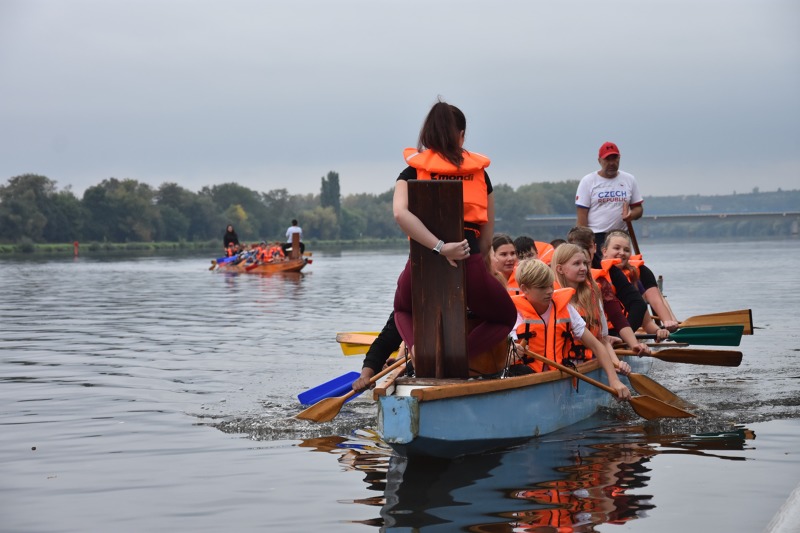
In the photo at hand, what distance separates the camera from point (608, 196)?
11984 mm

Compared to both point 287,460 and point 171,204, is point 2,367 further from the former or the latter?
point 171,204

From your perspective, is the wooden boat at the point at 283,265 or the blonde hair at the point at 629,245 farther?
the wooden boat at the point at 283,265

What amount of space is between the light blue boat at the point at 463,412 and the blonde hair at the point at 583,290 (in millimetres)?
1241

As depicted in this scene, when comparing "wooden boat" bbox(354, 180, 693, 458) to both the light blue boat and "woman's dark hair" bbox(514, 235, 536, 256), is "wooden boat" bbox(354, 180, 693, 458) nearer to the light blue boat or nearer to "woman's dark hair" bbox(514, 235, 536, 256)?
the light blue boat

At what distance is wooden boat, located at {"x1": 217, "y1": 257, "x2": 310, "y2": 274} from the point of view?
138 ft

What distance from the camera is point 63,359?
13.4 m

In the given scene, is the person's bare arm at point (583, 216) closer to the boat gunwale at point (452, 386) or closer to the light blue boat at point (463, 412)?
the light blue boat at point (463, 412)

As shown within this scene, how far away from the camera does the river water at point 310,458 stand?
572cm

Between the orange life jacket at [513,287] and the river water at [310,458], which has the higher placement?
the orange life jacket at [513,287]

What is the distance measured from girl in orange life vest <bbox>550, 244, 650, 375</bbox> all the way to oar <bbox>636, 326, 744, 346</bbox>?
6.90 feet

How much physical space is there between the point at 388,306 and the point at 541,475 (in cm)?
1725

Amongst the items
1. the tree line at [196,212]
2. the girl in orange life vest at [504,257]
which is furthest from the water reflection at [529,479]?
the tree line at [196,212]

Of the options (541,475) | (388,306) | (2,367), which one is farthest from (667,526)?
(388,306)

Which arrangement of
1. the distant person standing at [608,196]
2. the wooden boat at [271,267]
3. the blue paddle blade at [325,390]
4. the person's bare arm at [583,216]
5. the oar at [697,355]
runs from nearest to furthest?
the blue paddle blade at [325,390] < the oar at [697,355] < the distant person standing at [608,196] < the person's bare arm at [583,216] < the wooden boat at [271,267]
